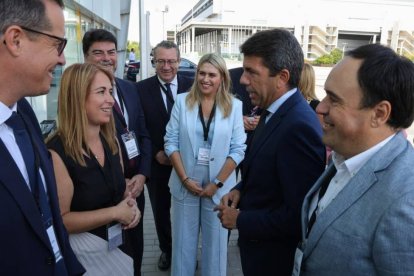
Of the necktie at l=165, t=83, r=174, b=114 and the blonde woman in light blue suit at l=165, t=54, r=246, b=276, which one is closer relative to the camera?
the blonde woman in light blue suit at l=165, t=54, r=246, b=276

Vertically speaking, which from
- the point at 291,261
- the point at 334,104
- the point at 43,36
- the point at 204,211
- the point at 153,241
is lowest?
the point at 153,241

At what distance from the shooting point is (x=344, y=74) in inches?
50.8

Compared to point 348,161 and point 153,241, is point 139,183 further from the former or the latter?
point 348,161

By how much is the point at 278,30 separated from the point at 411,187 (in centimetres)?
106

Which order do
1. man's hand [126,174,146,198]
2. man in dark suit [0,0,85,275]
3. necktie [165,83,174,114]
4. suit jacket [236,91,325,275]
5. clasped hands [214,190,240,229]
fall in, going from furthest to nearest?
1. necktie [165,83,174,114]
2. man's hand [126,174,146,198]
3. clasped hands [214,190,240,229]
4. suit jacket [236,91,325,275]
5. man in dark suit [0,0,85,275]

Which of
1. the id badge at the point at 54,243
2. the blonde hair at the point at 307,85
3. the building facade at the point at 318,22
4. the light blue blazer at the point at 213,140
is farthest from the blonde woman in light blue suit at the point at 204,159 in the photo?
the building facade at the point at 318,22

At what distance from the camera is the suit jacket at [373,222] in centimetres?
108

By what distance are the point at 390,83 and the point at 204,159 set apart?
1.88m

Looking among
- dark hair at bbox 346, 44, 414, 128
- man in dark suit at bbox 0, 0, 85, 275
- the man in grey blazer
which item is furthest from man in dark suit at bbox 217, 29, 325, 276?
man in dark suit at bbox 0, 0, 85, 275

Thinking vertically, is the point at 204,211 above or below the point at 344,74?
below

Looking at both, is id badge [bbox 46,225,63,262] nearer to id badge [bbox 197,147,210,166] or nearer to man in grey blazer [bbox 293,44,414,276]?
man in grey blazer [bbox 293,44,414,276]

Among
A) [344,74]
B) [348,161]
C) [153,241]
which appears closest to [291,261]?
[348,161]

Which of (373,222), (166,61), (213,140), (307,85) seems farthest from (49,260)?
(307,85)

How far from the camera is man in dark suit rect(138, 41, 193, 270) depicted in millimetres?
3488
